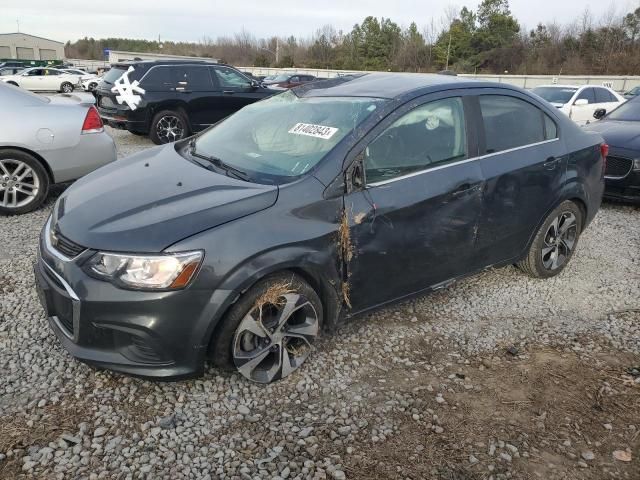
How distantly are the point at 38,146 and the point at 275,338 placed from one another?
415 cm

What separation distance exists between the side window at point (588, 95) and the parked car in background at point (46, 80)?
88.2 feet

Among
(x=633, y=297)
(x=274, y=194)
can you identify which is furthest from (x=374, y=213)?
(x=633, y=297)

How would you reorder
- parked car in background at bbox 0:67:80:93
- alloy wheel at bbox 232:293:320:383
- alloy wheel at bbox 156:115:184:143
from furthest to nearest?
parked car in background at bbox 0:67:80:93 → alloy wheel at bbox 156:115:184:143 → alloy wheel at bbox 232:293:320:383

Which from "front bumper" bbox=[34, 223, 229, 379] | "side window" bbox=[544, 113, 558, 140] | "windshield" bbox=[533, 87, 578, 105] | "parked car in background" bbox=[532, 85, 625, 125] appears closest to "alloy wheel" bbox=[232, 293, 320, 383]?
"front bumper" bbox=[34, 223, 229, 379]

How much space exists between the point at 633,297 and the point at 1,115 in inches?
248

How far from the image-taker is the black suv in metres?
9.95

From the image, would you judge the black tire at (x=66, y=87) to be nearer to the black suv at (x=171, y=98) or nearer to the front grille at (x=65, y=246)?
the black suv at (x=171, y=98)

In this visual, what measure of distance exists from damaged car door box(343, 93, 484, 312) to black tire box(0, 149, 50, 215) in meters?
4.20

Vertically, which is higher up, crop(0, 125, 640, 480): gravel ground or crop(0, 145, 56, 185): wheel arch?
crop(0, 145, 56, 185): wheel arch

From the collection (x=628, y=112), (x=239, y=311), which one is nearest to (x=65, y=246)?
(x=239, y=311)

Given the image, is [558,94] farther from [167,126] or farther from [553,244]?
[553,244]

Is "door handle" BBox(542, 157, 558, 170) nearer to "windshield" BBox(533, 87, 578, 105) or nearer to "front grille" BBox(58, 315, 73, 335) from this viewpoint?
"front grille" BBox(58, 315, 73, 335)

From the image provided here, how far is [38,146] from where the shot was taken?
5492 millimetres

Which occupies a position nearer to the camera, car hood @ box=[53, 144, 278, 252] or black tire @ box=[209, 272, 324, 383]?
car hood @ box=[53, 144, 278, 252]
